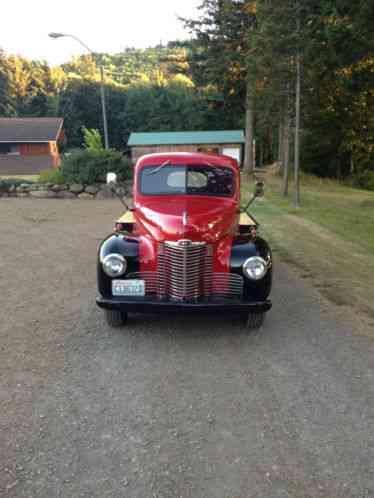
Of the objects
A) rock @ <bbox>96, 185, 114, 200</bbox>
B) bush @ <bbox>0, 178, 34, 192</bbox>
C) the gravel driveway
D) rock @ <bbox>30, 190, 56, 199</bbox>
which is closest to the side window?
the gravel driveway

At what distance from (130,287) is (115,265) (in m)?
0.27

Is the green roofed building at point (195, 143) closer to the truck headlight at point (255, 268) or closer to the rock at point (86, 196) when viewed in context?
the rock at point (86, 196)

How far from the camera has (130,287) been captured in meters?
4.41

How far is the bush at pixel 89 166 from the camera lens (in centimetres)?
1750

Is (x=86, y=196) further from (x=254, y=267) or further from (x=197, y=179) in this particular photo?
(x=254, y=267)

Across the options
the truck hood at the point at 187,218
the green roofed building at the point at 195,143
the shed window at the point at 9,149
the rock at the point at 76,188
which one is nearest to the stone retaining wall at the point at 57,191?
the rock at the point at 76,188

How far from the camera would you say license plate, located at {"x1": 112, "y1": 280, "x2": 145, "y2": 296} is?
440cm

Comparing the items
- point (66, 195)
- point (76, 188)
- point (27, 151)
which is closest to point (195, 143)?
point (27, 151)

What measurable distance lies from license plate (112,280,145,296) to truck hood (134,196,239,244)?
1.65 feet

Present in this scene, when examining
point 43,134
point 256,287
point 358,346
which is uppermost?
point 43,134

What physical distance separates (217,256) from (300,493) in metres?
2.40

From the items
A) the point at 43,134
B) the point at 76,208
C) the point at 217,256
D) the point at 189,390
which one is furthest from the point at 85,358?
the point at 43,134

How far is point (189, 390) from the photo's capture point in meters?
3.55

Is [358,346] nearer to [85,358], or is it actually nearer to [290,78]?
[85,358]
